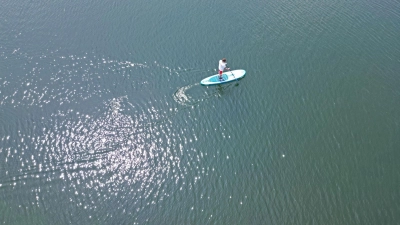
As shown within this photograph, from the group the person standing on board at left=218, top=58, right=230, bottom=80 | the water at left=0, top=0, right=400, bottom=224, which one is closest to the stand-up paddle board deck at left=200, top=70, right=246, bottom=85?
the person standing on board at left=218, top=58, right=230, bottom=80

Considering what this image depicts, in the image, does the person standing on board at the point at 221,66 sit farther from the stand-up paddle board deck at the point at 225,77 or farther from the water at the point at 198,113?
the water at the point at 198,113

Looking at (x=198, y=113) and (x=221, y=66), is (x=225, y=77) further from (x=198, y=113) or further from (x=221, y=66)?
(x=198, y=113)

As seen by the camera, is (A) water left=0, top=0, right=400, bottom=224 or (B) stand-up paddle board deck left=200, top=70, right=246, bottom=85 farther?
(B) stand-up paddle board deck left=200, top=70, right=246, bottom=85

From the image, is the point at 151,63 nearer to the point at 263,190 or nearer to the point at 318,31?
the point at 263,190

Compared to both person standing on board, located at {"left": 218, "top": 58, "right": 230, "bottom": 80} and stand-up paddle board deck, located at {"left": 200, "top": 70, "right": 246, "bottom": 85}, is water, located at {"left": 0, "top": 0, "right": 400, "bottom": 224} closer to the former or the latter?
stand-up paddle board deck, located at {"left": 200, "top": 70, "right": 246, "bottom": 85}

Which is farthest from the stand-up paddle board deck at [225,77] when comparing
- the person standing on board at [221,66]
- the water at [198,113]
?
the water at [198,113]

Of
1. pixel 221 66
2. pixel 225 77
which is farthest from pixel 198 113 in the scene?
pixel 225 77
